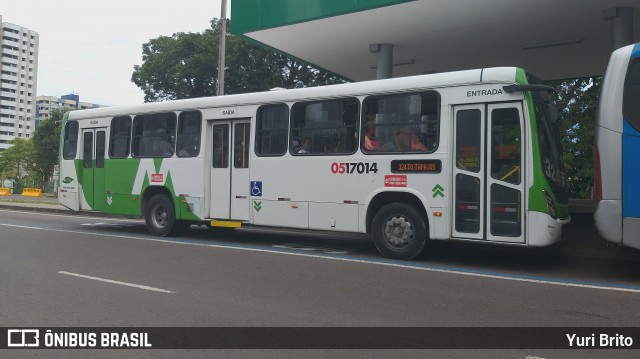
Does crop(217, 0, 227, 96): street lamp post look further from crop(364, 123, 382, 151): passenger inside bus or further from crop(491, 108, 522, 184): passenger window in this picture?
crop(491, 108, 522, 184): passenger window

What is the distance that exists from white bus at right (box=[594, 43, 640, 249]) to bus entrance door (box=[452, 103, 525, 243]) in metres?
1.13

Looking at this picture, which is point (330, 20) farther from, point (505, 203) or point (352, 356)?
point (352, 356)

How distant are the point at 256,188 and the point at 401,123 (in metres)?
3.57

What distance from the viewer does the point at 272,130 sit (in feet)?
34.8

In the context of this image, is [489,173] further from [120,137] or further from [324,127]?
[120,137]

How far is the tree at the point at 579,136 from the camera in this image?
587 inches

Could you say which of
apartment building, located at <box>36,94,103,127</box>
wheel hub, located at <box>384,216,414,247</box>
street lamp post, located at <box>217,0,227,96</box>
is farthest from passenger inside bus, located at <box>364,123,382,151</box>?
apartment building, located at <box>36,94,103,127</box>

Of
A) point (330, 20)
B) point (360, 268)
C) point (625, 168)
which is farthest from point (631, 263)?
point (330, 20)

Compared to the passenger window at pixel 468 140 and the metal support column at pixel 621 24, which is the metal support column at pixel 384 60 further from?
the passenger window at pixel 468 140

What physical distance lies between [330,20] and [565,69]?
847cm

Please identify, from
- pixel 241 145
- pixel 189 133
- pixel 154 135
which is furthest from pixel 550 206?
pixel 154 135

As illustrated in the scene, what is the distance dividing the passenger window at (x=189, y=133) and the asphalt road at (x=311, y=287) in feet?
7.24

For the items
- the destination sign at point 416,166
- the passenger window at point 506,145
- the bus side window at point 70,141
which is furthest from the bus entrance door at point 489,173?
the bus side window at point 70,141

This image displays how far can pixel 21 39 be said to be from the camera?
136m
